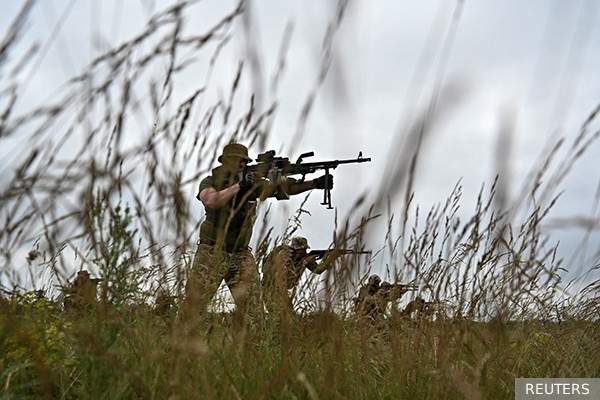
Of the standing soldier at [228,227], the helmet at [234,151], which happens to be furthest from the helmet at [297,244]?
the helmet at [234,151]

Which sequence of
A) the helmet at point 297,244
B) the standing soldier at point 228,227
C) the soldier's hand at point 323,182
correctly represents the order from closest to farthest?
the standing soldier at point 228,227 → the soldier's hand at point 323,182 → the helmet at point 297,244

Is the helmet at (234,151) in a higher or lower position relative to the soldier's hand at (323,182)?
lower

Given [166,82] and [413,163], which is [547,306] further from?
[166,82]

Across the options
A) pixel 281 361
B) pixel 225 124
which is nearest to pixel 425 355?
pixel 281 361

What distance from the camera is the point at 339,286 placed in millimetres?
1685

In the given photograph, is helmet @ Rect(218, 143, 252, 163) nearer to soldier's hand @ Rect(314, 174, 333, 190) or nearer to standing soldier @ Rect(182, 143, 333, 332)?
standing soldier @ Rect(182, 143, 333, 332)

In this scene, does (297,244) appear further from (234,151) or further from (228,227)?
(234,151)

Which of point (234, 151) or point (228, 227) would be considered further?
point (228, 227)

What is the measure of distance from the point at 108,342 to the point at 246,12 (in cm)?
79

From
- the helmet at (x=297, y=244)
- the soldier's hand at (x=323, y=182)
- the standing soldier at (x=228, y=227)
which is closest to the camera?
the standing soldier at (x=228, y=227)

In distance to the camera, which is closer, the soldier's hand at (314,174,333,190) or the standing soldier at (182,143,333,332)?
the standing soldier at (182,143,333,332)

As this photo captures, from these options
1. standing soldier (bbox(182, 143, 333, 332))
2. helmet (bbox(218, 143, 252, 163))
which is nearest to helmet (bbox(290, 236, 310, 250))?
standing soldier (bbox(182, 143, 333, 332))

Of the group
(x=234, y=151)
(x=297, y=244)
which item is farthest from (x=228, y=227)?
(x=297, y=244)

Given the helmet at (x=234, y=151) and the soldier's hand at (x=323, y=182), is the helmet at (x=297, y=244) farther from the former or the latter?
the helmet at (x=234, y=151)
